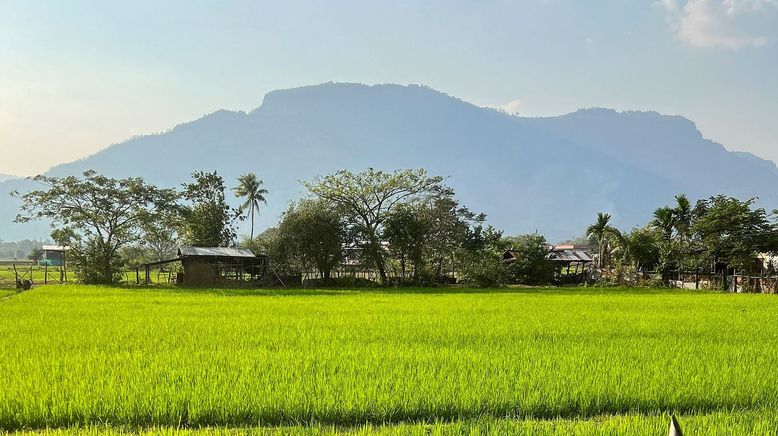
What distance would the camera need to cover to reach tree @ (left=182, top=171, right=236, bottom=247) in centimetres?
4034

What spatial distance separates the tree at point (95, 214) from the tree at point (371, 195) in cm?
1057

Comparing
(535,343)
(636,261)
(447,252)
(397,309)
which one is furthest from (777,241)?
(535,343)

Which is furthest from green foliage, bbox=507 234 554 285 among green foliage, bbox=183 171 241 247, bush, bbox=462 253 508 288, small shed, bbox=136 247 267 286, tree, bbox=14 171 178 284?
tree, bbox=14 171 178 284

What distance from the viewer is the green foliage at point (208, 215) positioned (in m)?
40.3

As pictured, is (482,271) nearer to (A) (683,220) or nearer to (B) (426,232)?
(B) (426,232)

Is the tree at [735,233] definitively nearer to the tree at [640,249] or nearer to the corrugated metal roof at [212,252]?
the tree at [640,249]

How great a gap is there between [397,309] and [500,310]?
9.30 feet

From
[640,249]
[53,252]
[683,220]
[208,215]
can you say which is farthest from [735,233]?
[53,252]

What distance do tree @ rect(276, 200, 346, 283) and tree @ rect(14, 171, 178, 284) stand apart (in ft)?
25.7

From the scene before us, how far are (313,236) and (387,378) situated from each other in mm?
29264

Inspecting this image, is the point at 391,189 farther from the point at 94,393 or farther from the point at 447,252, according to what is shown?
the point at 94,393

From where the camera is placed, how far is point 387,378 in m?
6.17

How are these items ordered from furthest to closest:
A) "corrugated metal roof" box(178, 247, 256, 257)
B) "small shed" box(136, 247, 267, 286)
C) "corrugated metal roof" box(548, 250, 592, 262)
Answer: "corrugated metal roof" box(548, 250, 592, 262)
"small shed" box(136, 247, 267, 286)
"corrugated metal roof" box(178, 247, 256, 257)

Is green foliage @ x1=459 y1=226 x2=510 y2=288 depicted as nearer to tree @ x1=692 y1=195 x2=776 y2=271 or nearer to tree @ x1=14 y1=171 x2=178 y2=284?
tree @ x1=692 y1=195 x2=776 y2=271
